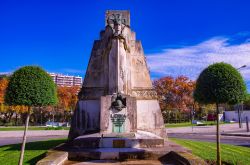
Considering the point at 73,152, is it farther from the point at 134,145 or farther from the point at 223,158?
the point at 223,158

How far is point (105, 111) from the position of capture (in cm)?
1300

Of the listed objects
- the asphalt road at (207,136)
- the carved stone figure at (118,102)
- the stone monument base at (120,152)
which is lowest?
the asphalt road at (207,136)

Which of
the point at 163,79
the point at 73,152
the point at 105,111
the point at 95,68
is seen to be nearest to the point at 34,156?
the point at 73,152

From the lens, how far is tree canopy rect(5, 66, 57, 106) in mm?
9516

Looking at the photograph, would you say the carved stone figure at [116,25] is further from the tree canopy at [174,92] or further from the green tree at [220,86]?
the tree canopy at [174,92]

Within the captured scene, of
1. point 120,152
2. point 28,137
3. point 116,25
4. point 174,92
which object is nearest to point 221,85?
point 120,152

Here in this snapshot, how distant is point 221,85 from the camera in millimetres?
9680

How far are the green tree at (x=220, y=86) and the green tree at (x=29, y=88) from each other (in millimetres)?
5170

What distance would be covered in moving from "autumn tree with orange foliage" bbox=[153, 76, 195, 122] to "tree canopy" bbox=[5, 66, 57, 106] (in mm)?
50659

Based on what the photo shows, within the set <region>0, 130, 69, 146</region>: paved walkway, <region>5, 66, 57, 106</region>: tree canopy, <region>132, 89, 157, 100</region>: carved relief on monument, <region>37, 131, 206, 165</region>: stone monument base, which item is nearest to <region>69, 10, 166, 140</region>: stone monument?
<region>132, 89, 157, 100</region>: carved relief on monument

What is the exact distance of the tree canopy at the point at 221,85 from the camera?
31.7 feet

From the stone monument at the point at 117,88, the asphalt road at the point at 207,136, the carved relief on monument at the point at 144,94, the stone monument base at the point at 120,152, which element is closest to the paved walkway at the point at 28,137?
the stone monument at the point at 117,88

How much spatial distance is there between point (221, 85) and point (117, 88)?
5.54 meters

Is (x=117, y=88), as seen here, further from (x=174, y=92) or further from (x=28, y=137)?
(x=174, y=92)
